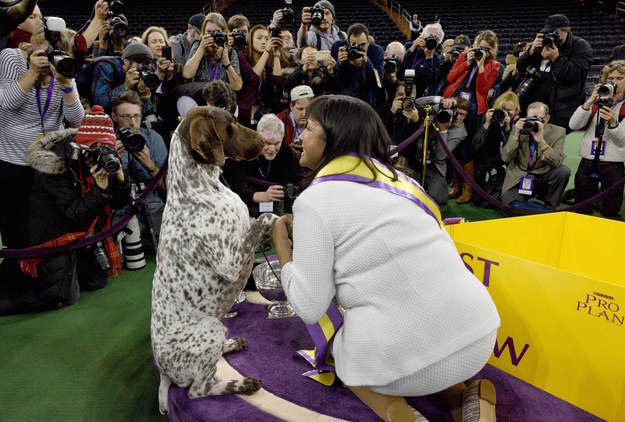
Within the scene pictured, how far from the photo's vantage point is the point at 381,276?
5.18ft

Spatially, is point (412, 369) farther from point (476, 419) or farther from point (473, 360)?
point (476, 419)

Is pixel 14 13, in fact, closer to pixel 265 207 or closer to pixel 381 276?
pixel 381 276

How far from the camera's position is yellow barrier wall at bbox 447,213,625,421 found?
2.01 meters

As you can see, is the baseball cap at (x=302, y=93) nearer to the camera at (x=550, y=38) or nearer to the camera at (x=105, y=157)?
the camera at (x=105, y=157)

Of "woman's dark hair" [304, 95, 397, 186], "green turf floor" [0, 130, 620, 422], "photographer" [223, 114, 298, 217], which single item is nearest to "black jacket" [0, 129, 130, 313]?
"green turf floor" [0, 130, 620, 422]

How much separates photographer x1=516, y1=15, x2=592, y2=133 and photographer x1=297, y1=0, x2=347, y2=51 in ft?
7.75

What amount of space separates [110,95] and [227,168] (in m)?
1.30

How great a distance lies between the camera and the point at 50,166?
320cm

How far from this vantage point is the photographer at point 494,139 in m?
5.30

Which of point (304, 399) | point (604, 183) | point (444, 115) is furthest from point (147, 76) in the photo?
point (604, 183)

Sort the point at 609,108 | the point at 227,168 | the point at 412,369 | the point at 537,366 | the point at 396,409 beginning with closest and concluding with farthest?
the point at 412,369 < the point at 396,409 < the point at 537,366 < the point at 227,168 < the point at 609,108

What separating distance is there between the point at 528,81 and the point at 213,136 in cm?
472

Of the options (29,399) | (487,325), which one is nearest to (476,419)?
(487,325)

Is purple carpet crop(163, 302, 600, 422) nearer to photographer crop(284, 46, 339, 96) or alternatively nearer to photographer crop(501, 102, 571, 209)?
photographer crop(284, 46, 339, 96)
